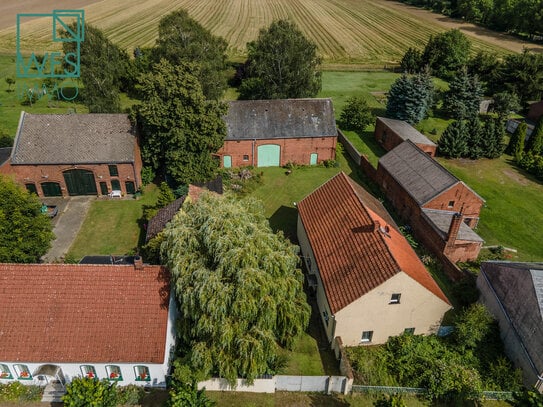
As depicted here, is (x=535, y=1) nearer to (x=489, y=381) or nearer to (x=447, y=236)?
(x=447, y=236)

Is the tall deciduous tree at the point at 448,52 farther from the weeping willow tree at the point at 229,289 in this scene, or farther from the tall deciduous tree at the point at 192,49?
the weeping willow tree at the point at 229,289

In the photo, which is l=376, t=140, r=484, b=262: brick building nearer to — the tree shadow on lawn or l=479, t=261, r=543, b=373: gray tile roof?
l=479, t=261, r=543, b=373: gray tile roof

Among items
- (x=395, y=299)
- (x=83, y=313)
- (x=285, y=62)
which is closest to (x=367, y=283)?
(x=395, y=299)

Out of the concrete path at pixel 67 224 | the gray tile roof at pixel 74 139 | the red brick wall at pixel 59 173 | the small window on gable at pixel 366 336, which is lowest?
the concrete path at pixel 67 224

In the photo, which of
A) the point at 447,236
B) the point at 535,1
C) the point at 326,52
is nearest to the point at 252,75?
the point at 326,52

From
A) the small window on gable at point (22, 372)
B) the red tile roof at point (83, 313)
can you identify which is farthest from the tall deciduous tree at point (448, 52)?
the small window on gable at point (22, 372)

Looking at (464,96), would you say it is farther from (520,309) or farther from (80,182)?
(80,182)
